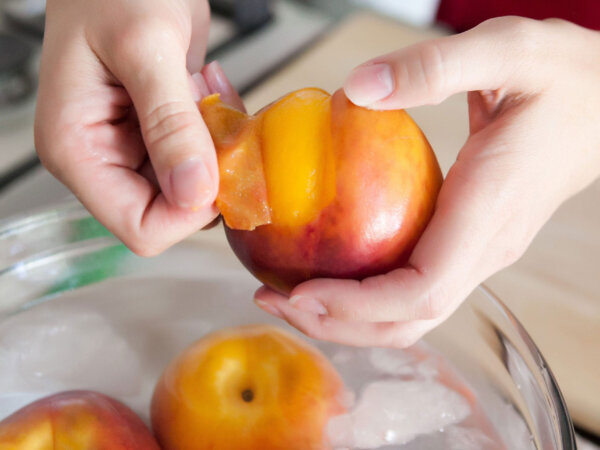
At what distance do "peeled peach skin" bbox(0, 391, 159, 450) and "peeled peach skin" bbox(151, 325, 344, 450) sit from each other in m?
0.03

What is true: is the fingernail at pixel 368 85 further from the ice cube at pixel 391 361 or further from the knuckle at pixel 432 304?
the ice cube at pixel 391 361

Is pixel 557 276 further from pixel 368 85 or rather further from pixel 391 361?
pixel 368 85

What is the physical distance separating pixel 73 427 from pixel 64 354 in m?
0.11

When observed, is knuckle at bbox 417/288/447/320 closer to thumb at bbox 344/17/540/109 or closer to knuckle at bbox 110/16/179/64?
thumb at bbox 344/17/540/109

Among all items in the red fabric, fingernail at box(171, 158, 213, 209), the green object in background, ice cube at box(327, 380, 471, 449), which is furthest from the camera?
the red fabric

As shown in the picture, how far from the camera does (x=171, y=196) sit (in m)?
0.36

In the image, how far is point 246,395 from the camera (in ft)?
1.50

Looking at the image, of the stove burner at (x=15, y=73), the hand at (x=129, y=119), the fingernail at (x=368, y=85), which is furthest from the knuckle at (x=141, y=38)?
the stove burner at (x=15, y=73)

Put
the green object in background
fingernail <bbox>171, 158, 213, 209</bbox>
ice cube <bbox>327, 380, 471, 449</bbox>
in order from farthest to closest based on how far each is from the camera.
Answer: the green object in background < ice cube <bbox>327, 380, 471, 449</bbox> < fingernail <bbox>171, 158, 213, 209</bbox>

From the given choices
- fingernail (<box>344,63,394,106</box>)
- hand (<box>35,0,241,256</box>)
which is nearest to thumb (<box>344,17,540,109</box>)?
fingernail (<box>344,63,394,106</box>)

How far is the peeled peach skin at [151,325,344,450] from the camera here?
0.43 metres

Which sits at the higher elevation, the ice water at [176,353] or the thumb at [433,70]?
the thumb at [433,70]

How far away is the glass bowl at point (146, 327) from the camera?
480 millimetres

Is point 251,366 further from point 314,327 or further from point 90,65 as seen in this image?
point 90,65
